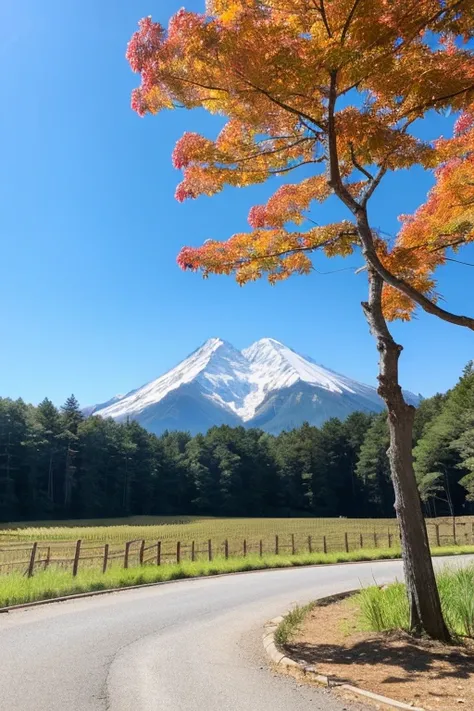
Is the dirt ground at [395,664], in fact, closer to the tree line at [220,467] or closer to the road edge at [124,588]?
the road edge at [124,588]

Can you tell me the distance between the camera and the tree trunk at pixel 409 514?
22.2ft

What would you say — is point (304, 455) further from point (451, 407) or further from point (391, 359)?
point (391, 359)

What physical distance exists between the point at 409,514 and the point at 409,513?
14 millimetres

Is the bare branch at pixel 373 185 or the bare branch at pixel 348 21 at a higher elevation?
the bare branch at pixel 348 21

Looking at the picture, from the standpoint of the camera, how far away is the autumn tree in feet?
21.4

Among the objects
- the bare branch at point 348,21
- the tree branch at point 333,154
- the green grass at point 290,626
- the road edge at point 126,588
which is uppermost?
the bare branch at point 348,21

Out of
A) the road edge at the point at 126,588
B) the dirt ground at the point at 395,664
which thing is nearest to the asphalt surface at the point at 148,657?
the road edge at the point at 126,588

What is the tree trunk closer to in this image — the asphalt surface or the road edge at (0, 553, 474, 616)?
the asphalt surface

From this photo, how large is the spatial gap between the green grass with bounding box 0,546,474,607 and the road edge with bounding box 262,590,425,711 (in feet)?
18.4

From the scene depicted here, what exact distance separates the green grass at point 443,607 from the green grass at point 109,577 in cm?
723

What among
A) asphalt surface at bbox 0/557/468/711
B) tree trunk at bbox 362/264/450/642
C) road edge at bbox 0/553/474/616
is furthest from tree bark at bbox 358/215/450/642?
road edge at bbox 0/553/474/616

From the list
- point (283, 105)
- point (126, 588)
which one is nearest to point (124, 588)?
point (126, 588)

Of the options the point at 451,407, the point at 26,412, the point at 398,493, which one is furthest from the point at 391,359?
the point at 26,412

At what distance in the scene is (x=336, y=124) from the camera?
7660mm
